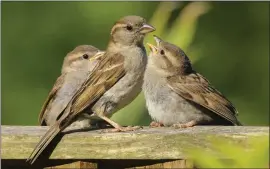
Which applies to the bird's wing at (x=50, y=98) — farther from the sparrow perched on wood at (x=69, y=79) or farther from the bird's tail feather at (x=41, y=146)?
the bird's tail feather at (x=41, y=146)

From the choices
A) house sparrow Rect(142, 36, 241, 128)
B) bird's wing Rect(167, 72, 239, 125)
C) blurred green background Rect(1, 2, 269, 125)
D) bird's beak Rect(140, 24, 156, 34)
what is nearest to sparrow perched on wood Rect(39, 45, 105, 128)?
blurred green background Rect(1, 2, 269, 125)

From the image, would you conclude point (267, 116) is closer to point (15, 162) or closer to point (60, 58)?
point (60, 58)

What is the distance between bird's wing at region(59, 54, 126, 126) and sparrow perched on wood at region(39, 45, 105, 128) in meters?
0.64

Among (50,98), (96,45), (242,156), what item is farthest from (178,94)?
(242,156)

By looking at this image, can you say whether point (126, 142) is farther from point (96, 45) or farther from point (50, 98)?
point (96, 45)

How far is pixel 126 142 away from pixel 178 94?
1.44m

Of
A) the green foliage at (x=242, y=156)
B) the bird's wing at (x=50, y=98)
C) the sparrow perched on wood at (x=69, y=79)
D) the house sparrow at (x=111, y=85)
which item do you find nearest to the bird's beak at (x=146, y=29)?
the house sparrow at (x=111, y=85)

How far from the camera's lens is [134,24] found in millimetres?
4609

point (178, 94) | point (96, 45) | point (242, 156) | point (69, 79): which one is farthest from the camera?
point (96, 45)

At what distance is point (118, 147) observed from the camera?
2.85 m

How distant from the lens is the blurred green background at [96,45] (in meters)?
5.18

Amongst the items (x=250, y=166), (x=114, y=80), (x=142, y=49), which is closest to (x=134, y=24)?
(x=142, y=49)

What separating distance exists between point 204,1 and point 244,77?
656mm

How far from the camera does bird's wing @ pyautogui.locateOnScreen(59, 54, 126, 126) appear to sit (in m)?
3.83
